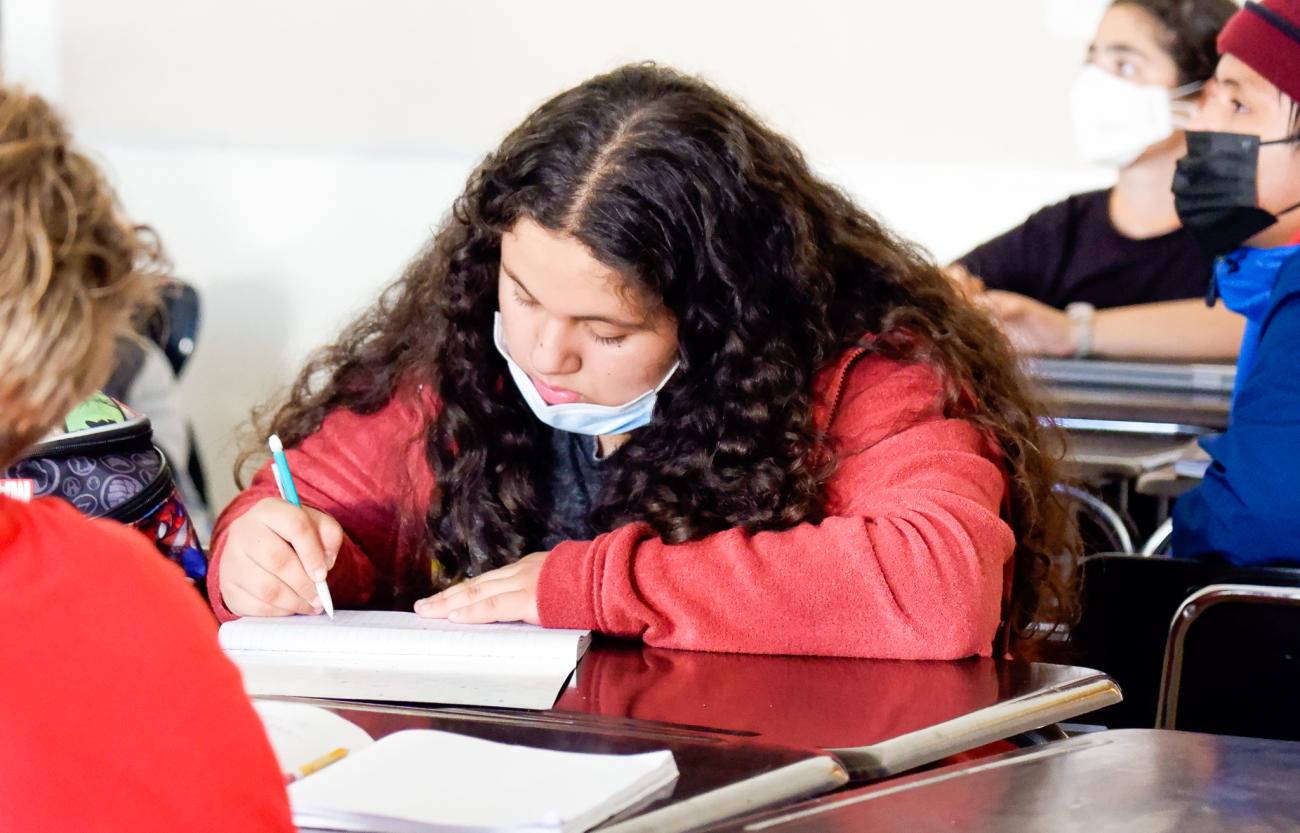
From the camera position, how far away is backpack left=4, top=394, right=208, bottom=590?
1458mm

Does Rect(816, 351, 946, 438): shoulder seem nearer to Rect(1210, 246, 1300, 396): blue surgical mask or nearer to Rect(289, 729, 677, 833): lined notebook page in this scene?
Rect(289, 729, 677, 833): lined notebook page

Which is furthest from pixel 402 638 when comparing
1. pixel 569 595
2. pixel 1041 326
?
pixel 1041 326

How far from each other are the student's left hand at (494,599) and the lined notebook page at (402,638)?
11mm

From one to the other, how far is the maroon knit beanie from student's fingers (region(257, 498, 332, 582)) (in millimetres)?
1464

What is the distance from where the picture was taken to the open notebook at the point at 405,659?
1153 mm

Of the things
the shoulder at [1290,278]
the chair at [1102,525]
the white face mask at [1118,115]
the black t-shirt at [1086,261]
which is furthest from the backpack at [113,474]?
the white face mask at [1118,115]

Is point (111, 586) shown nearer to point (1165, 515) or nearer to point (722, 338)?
point (722, 338)

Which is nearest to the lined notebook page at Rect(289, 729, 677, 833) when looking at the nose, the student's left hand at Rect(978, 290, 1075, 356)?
the nose

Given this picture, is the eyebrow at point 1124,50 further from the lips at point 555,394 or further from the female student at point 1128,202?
the lips at point 555,394

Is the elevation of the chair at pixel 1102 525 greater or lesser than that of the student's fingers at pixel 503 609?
lesser

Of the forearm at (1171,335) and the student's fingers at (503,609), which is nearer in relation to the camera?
the student's fingers at (503,609)

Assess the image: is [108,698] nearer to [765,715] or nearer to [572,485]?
[765,715]

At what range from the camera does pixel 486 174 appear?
4.86ft

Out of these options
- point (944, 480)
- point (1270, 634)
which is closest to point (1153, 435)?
point (1270, 634)
